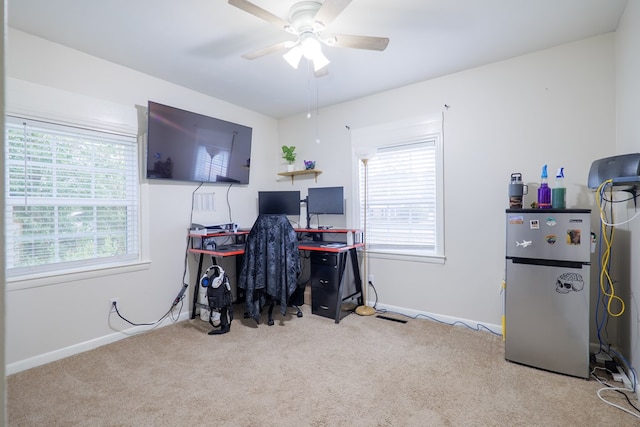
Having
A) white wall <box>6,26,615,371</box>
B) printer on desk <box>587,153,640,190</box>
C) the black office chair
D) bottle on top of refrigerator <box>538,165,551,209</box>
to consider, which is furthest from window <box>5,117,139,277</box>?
printer on desk <box>587,153,640,190</box>

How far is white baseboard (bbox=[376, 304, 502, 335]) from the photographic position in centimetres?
288

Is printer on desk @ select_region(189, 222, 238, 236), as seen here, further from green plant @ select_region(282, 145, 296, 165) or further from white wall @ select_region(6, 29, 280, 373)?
green plant @ select_region(282, 145, 296, 165)

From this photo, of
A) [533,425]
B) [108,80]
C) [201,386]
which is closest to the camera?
[533,425]

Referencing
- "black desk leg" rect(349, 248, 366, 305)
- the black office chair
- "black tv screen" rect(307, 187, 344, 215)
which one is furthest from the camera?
"black tv screen" rect(307, 187, 344, 215)

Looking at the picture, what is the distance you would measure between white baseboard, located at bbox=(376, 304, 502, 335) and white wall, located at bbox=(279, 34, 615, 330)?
0.11 feet

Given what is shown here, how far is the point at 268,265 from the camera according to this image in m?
3.00

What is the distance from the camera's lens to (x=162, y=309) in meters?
3.12

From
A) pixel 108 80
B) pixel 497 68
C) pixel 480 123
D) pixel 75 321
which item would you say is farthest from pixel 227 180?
pixel 497 68

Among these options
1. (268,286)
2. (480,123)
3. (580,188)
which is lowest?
(268,286)

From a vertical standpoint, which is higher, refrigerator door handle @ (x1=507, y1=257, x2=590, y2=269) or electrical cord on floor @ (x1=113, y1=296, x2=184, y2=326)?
refrigerator door handle @ (x1=507, y1=257, x2=590, y2=269)

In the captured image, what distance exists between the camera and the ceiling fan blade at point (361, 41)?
1963 mm

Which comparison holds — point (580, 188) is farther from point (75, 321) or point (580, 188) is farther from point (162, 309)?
point (75, 321)

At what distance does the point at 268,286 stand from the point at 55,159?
215cm

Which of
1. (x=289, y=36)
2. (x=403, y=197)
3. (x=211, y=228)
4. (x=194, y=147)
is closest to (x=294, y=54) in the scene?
(x=289, y=36)
